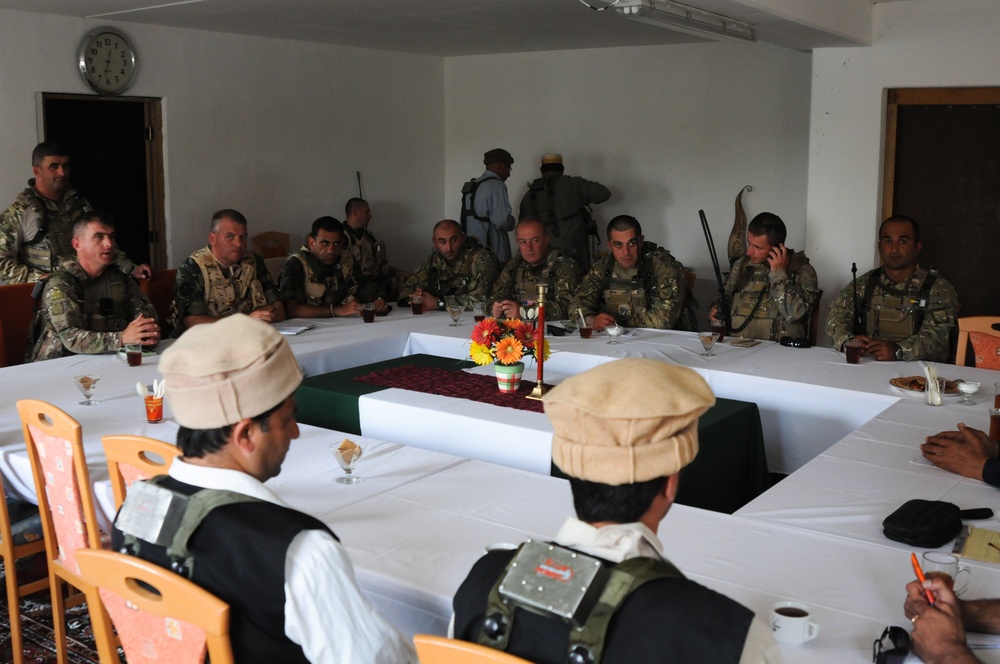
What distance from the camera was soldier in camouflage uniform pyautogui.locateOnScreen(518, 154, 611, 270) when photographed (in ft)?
27.9

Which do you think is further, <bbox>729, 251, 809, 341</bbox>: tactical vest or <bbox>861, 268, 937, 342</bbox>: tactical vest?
<bbox>729, 251, 809, 341</bbox>: tactical vest

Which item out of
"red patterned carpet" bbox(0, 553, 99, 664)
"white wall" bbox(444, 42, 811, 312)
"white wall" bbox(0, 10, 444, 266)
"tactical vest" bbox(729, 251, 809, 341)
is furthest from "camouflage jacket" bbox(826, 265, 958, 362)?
"white wall" bbox(0, 10, 444, 266)

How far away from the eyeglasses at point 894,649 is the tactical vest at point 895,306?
11.1ft

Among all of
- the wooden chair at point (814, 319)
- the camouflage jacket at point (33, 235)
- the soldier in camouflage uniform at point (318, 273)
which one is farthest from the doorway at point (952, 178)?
the camouflage jacket at point (33, 235)

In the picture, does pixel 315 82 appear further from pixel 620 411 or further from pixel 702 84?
pixel 620 411

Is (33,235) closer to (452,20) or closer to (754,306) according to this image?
(452,20)

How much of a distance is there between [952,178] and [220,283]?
479 cm

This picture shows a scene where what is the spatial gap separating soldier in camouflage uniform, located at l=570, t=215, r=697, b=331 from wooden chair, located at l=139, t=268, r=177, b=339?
2419 mm

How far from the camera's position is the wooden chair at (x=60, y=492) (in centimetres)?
258

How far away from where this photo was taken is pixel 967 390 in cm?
350

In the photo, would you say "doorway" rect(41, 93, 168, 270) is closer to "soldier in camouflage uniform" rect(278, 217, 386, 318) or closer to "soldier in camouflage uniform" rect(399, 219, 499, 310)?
"soldier in camouflage uniform" rect(278, 217, 386, 318)

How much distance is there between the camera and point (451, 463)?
2.86m

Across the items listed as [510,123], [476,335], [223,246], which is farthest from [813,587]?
[510,123]

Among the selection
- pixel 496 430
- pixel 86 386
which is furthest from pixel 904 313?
pixel 86 386
